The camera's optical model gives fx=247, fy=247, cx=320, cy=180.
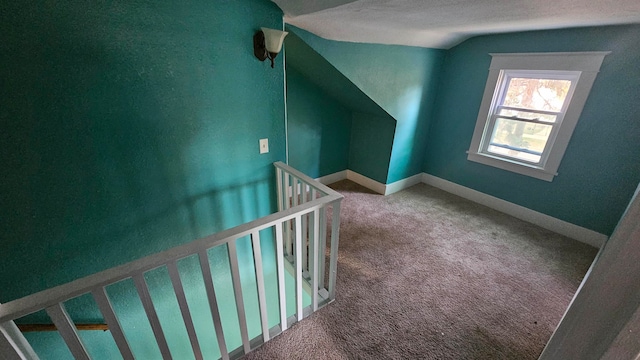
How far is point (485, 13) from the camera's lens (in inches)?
67.2

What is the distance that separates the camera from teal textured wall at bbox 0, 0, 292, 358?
1.22 metres

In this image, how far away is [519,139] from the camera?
2998 mm

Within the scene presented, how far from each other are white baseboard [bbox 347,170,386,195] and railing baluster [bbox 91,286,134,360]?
3.14 metres

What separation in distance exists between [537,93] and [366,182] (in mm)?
2259

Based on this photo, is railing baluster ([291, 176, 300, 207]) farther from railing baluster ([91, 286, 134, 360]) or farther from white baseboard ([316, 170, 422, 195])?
white baseboard ([316, 170, 422, 195])

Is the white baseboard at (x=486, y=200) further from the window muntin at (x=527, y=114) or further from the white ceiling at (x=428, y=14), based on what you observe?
the white ceiling at (x=428, y=14)

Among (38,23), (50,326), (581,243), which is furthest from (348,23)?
(581,243)

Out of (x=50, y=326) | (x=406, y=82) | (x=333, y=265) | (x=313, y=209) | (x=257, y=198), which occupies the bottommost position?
(x=50, y=326)

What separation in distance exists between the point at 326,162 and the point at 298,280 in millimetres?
2490

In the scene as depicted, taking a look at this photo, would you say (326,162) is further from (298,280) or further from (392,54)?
(298,280)

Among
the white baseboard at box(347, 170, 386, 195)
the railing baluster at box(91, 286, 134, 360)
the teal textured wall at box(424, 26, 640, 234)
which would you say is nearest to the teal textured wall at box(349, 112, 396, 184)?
the white baseboard at box(347, 170, 386, 195)

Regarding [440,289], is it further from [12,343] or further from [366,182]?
[12,343]

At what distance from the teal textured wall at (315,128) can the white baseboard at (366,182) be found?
0.18 meters

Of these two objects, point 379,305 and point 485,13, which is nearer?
point 485,13
